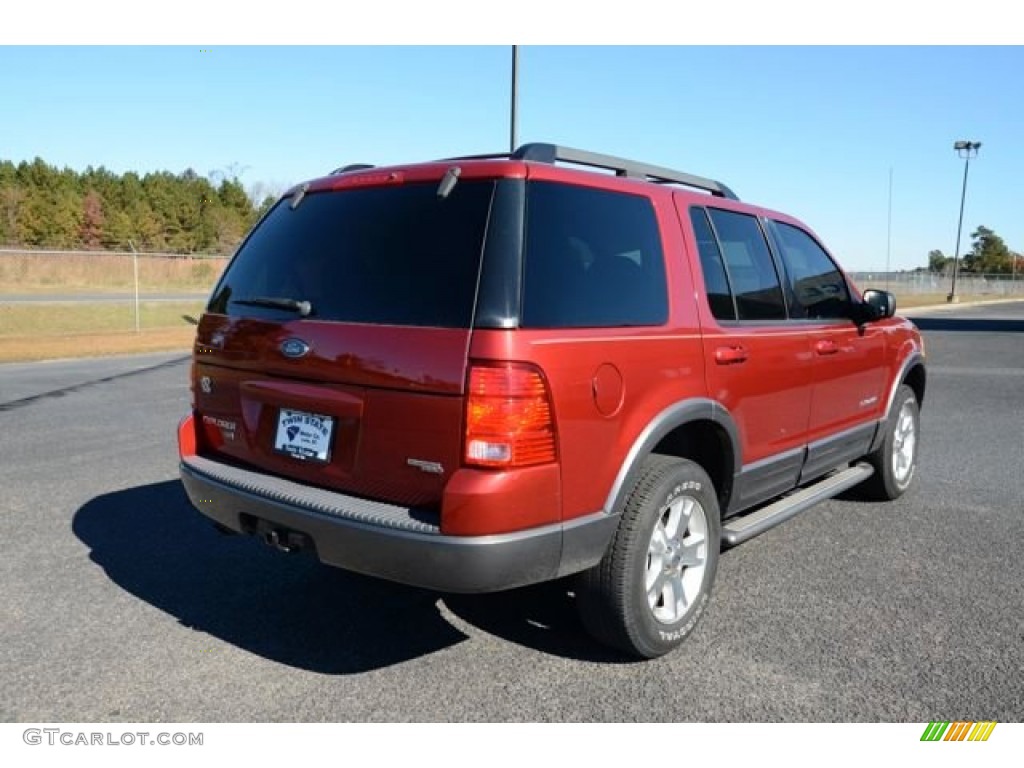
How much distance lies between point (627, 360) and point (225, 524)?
1.75 metres

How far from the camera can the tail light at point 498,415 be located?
2.63m

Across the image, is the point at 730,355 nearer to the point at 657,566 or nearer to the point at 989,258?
the point at 657,566

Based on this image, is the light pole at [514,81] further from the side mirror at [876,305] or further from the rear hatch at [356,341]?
the rear hatch at [356,341]

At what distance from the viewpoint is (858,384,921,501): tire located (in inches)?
211

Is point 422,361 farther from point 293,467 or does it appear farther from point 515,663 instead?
point 515,663

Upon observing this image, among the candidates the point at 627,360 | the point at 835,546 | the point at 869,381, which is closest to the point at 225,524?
the point at 627,360

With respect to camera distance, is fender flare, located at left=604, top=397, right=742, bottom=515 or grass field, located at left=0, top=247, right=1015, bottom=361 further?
grass field, located at left=0, top=247, right=1015, bottom=361

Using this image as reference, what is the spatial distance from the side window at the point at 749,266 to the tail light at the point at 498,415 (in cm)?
156

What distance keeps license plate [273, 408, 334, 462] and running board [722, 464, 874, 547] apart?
1781 mm

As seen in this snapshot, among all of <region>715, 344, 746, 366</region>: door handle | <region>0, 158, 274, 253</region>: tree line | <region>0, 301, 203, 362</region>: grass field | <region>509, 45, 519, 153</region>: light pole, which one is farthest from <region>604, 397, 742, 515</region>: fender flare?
<region>0, 158, 274, 253</region>: tree line

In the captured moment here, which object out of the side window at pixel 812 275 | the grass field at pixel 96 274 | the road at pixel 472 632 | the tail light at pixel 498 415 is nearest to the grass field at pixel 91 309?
the grass field at pixel 96 274

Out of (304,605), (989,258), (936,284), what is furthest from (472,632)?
(989,258)

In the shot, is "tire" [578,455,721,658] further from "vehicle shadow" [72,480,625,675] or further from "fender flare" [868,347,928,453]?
"fender flare" [868,347,928,453]

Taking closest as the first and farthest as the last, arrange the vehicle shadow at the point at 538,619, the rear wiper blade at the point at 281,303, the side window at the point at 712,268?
1. the rear wiper blade at the point at 281,303
2. the vehicle shadow at the point at 538,619
3. the side window at the point at 712,268
